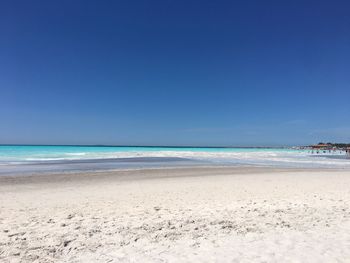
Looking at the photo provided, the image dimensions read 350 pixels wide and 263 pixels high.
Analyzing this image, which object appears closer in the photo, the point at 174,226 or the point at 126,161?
the point at 174,226

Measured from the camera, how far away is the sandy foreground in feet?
17.2

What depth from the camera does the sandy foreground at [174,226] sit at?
206 inches

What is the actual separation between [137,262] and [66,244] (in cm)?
163

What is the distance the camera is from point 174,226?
22.6 feet

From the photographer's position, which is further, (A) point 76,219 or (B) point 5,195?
(B) point 5,195

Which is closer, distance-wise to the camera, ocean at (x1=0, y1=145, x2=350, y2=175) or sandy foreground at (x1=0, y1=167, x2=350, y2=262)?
sandy foreground at (x1=0, y1=167, x2=350, y2=262)

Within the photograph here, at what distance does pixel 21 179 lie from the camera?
1566cm

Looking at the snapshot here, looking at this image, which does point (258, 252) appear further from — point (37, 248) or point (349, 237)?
point (37, 248)

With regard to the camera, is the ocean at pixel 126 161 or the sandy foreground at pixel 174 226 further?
the ocean at pixel 126 161

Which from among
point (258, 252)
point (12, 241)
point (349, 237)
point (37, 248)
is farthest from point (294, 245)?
point (12, 241)

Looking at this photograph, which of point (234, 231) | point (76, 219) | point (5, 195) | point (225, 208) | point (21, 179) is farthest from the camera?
point (21, 179)

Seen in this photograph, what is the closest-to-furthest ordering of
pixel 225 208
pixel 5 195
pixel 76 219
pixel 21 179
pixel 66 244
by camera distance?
pixel 66 244
pixel 76 219
pixel 225 208
pixel 5 195
pixel 21 179

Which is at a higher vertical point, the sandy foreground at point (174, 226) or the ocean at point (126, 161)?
the ocean at point (126, 161)

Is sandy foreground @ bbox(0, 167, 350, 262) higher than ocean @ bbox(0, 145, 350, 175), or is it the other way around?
ocean @ bbox(0, 145, 350, 175)
